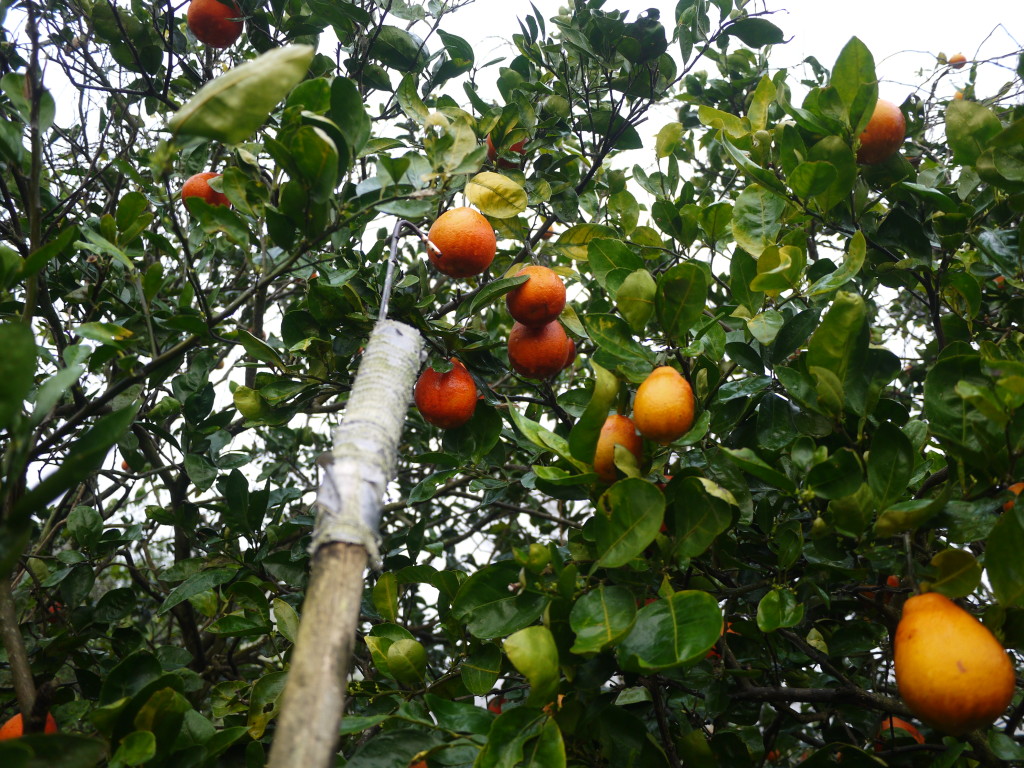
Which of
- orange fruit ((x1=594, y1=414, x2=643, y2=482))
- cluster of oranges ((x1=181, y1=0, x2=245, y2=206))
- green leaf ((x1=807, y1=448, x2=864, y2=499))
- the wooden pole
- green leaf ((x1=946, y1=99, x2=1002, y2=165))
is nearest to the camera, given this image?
the wooden pole

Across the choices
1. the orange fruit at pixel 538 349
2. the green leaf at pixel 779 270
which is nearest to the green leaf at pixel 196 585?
the orange fruit at pixel 538 349

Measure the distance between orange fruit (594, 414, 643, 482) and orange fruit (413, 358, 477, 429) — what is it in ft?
0.98

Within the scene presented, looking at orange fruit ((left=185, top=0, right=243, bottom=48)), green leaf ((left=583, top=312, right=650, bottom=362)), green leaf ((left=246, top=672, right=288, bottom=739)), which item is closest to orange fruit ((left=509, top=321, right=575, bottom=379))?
green leaf ((left=583, top=312, right=650, bottom=362))

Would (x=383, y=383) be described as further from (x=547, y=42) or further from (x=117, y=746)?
(x=547, y=42)

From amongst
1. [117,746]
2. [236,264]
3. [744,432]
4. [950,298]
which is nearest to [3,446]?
[117,746]

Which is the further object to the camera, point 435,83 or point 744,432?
point 435,83

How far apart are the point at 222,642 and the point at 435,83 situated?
1617mm

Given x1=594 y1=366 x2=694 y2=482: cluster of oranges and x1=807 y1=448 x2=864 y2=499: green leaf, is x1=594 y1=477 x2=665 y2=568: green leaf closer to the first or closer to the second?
x1=594 y1=366 x2=694 y2=482: cluster of oranges

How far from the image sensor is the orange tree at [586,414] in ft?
2.95

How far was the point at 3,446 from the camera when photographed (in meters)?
1.57

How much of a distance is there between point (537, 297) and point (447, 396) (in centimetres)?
24

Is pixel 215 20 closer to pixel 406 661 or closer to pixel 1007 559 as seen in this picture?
pixel 406 661

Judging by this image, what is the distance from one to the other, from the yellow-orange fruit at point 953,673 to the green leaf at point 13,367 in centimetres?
102

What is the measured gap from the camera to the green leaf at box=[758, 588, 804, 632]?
0.98m
